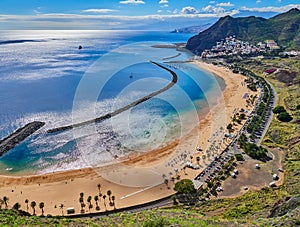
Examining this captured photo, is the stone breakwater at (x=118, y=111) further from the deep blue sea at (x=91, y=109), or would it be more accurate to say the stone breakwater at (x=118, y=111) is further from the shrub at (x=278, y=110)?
the shrub at (x=278, y=110)

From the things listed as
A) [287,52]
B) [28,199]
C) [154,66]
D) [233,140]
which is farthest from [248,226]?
[287,52]

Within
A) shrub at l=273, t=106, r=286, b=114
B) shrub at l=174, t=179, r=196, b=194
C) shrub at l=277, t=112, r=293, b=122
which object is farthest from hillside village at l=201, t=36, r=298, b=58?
shrub at l=174, t=179, r=196, b=194

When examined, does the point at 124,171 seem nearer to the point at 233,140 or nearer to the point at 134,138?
the point at 134,138

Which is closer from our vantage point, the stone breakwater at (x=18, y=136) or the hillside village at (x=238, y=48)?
the stone breakwater at (x=18, y=136)

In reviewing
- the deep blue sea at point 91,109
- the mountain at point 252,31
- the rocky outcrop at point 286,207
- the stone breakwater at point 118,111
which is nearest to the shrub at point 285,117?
the deep blue sea at point 91,109

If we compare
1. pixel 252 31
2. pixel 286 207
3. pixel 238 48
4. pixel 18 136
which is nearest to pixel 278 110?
pixel 286 207
